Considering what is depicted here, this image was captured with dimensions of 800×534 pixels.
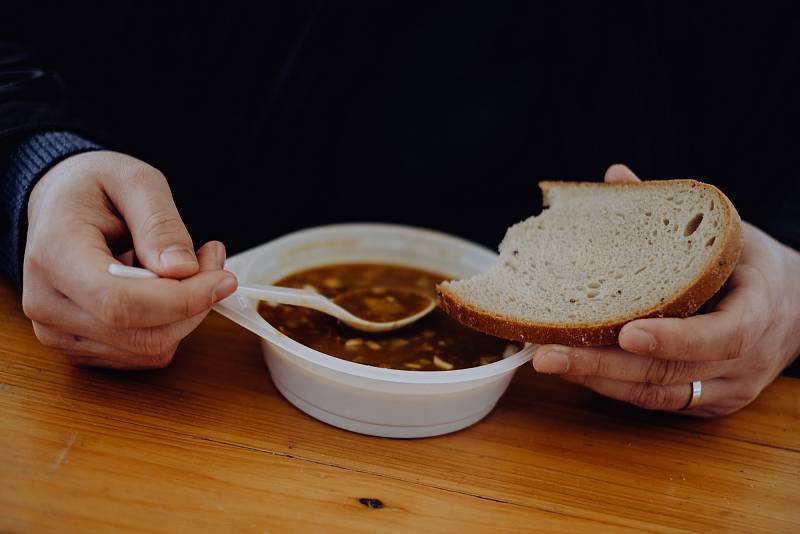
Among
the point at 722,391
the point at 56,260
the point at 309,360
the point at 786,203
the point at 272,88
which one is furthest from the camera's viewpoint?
the point at 272,88

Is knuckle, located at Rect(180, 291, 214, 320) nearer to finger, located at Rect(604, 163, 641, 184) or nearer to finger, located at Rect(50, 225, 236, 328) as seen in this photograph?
finger, located at Rect(50, 225, 236, 328)

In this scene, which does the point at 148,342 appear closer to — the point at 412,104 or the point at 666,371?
the point at 666,371

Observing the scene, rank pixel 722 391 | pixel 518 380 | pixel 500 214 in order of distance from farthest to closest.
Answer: pixel 500 214 < pixel 518 380 < pixel 722 391

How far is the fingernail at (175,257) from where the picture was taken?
1244mm

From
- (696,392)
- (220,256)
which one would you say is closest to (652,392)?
(696,392)

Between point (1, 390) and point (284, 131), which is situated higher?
point (284, 131)

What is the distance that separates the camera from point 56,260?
4.09ft

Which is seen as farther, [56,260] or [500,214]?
[500,214]

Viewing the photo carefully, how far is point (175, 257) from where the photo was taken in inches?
49.3

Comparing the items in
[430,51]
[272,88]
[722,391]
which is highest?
[430,51]

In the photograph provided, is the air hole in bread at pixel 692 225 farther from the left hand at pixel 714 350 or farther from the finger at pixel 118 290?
the finger at pixel 118 290

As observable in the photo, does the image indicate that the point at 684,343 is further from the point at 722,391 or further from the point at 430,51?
the point at 430,51

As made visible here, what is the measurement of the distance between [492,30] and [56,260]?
1.70 meters

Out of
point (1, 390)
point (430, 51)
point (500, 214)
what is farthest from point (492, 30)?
point (1, 390)
